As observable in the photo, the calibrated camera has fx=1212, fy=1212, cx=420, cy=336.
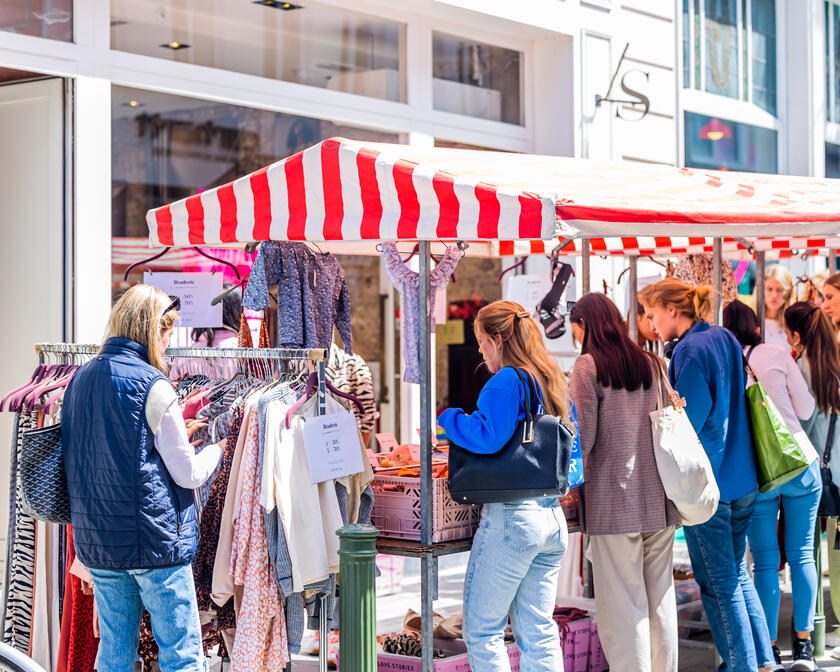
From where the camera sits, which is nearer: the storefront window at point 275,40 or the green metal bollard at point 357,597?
the green metal bollard at point 357,597

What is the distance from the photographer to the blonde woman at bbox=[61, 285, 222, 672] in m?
4.13

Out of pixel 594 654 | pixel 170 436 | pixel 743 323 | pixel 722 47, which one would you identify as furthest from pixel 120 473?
pixel 722 47

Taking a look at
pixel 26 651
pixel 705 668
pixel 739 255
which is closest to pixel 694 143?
pixel 739 255

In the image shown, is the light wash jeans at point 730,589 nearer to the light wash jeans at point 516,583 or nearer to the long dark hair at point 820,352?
the long dark hair at point 820,352

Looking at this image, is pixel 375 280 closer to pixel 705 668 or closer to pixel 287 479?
pixel 705 668

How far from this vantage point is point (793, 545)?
6.11 meters

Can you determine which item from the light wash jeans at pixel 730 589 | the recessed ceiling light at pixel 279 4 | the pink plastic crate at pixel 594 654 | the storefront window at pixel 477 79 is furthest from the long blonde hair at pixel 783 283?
the recessed ceiling light at pixel 279 4

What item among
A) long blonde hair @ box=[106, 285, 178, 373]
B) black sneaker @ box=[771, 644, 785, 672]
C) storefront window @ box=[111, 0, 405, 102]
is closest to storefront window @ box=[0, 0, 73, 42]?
storefront window @ box=[111, 0, 405, 102]

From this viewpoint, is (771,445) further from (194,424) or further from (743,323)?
(194,424)

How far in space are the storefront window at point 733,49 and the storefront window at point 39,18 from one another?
6.02 metres

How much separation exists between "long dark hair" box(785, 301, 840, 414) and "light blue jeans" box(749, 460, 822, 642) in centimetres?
42

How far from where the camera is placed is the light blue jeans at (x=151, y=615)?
4227 millimetres

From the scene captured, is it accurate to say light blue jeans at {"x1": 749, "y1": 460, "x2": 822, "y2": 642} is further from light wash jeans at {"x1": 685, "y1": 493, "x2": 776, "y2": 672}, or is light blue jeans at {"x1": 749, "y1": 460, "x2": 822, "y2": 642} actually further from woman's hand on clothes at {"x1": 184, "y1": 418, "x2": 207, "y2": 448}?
woman's hand on clothes at {"x1": 184, "y1": 418, "x2": 207, "y2": 448}

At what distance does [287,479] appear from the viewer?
446 cm
